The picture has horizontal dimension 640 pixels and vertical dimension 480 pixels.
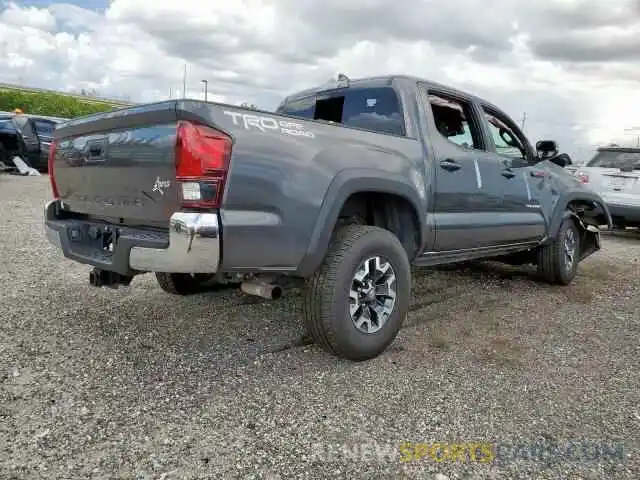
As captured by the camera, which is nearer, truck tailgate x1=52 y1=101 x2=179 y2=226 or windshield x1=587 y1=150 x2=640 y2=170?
truck tailgate x1=52 y1=101 x2=179 y2=226

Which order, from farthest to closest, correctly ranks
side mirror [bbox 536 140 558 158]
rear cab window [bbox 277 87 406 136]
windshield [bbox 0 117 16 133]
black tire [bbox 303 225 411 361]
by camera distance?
windshield [bbox 0 117 16 133] < side mirror [bbox 536 140 558 158] < rear cab window [bbox 277 87 406 136] < black tire [bbox 303 225 411 361]

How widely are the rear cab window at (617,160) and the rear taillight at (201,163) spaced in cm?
852

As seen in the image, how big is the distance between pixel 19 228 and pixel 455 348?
621 centimetres

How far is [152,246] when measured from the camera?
2955mm

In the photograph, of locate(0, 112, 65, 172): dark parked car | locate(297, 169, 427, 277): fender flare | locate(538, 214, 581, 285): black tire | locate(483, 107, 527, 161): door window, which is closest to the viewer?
locate(297, 169, 427, 277): fender flare

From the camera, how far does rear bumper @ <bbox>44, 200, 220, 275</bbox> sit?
2797 millimetres

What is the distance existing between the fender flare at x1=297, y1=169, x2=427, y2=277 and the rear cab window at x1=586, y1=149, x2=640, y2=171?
7.28m

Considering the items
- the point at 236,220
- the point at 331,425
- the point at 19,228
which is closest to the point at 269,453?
the point at 331,425

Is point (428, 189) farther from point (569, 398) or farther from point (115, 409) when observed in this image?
point (115, 409)

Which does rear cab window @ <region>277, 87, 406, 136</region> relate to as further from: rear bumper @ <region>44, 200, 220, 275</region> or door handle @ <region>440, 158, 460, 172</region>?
rear bumper @ <region>44, 200, 220, 275</region>

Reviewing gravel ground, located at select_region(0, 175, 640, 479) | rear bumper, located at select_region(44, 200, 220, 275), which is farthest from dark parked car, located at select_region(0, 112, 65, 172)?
rear bumper, located at select_region(44, 200, 220, 275)

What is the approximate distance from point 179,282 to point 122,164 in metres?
1.77

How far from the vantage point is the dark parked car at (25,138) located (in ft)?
46.9

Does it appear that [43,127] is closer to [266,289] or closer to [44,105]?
[266,289]
